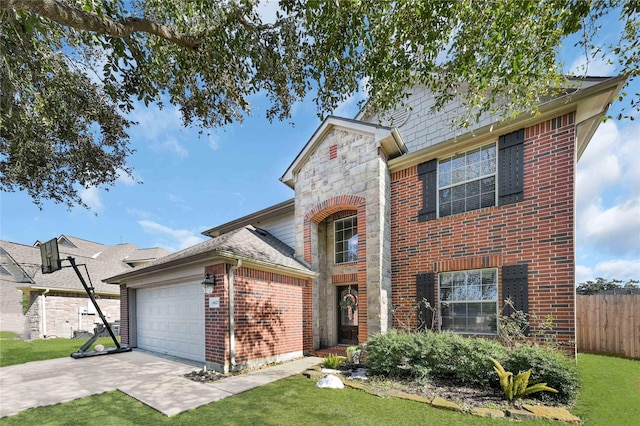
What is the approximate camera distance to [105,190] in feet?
28.8

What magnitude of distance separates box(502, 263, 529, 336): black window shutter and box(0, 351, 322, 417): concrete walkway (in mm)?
5303

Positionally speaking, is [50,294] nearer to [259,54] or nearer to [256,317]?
[256,317]

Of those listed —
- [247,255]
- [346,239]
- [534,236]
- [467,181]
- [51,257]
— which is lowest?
[51,257]

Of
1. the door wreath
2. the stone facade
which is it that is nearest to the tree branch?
the stone facade

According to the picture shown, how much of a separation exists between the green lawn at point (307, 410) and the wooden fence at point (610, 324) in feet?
12.7

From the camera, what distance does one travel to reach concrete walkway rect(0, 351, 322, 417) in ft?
17.3

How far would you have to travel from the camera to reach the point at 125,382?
6406 millimetres

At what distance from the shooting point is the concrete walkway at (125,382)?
5270 mm

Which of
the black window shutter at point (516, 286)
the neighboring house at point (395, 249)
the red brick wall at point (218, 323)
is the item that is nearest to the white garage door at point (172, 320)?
the neighboring house at point (395, 249)

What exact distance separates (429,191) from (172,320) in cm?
899

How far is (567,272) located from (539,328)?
1311 mm

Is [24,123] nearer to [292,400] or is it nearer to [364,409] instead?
[292,400]

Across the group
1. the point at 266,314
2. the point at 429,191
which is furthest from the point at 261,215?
the point at 429,191

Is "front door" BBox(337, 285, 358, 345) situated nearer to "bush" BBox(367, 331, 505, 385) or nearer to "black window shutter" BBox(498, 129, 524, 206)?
"bush" BBox(367, 331, 505, 385)
